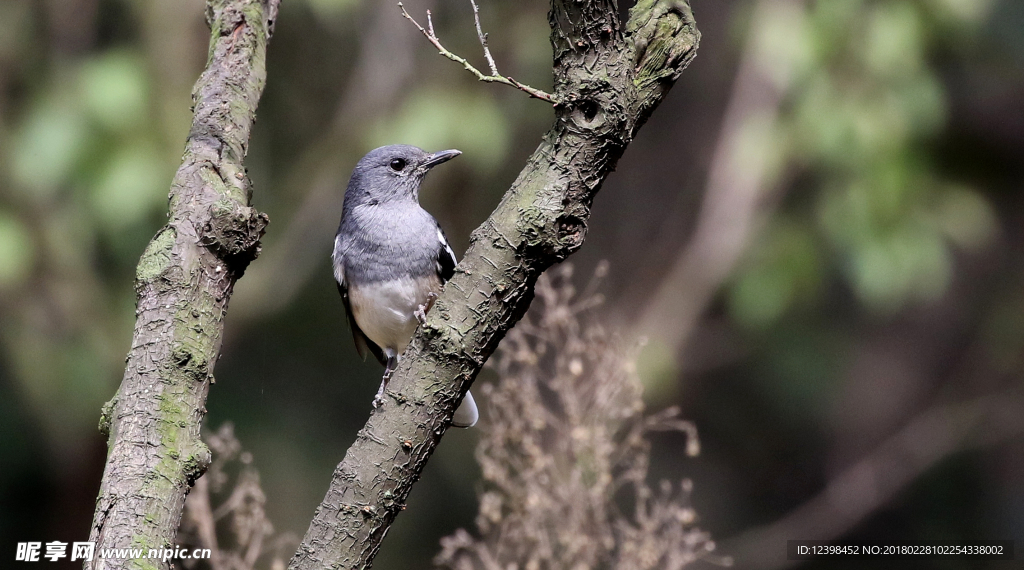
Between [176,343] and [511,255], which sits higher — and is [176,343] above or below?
below

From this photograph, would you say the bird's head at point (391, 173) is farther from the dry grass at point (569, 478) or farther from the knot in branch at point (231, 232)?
the knot in branch at point (231, 232)

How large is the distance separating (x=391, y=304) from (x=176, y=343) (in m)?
1.39

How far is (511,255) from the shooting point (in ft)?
6.74

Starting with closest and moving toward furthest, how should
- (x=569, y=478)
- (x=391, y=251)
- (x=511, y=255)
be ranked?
1. (x=511, y=255)
2. (x=569, y=478)
3. (x=391, y=251)

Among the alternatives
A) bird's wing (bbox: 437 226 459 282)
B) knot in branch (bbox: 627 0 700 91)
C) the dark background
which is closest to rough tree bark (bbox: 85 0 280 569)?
knot in branch (bbox: 627 0 700 91)

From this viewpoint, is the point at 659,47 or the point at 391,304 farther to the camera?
the point at 391,304

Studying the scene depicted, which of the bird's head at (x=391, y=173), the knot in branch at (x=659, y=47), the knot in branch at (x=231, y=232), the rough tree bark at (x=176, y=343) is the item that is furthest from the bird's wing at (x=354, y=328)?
the knot in branch at (x=659, y=47)

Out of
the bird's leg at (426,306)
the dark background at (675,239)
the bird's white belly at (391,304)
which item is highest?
the dark background at (675,239)

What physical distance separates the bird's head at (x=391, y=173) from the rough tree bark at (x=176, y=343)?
1181 mm

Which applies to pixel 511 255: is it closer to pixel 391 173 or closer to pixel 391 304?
pixel 391 304

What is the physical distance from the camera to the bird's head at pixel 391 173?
3.73 metres

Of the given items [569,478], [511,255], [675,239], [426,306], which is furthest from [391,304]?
[675,239]

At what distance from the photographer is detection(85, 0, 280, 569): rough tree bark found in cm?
200

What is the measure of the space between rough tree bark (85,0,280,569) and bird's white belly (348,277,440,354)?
3.42ft
